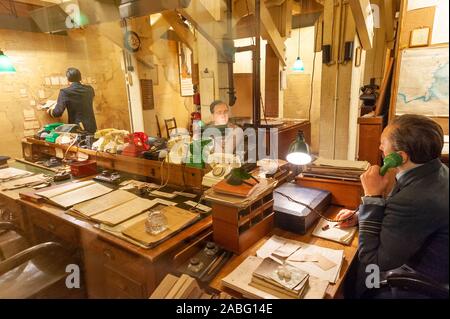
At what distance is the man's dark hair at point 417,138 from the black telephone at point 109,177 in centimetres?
192

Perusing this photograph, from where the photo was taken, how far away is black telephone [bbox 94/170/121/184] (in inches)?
87.4

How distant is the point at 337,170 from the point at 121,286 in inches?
56.5

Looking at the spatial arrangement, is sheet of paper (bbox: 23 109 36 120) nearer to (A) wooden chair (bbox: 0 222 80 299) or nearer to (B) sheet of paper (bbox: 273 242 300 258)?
(A) wooden chair (bbox: 0 222 80 299)

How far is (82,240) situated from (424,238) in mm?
1614

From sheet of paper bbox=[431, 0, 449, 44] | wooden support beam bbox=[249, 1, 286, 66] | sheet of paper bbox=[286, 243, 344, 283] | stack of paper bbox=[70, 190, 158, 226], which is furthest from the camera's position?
wooden support beam bbox=[249, 1, 286, 66]

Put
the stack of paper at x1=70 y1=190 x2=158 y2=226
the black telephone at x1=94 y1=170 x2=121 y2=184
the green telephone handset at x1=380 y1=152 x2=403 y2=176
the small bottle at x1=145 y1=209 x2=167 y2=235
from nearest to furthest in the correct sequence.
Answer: the green telephone handset at x1=380 y1=152 x2=403 y2=176
the small bottle at x1=145 y1=209 x2=167 y2=235
the stack of paper at x1=70 y1=190 x2=158 y2=226
the black telephone at x1=94 y1=170 x2=121 y2=184

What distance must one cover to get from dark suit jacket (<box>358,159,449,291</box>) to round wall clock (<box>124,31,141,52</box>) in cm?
385

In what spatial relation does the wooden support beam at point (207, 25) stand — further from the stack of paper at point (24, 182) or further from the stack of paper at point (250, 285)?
the stack of paper at point (250, 285)

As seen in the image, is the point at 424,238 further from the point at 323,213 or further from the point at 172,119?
the point at 172,119

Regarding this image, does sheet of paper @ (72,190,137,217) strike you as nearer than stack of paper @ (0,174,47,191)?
Yes

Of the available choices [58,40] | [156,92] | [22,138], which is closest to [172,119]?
[156,92]

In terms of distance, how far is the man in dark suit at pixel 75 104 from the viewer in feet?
10.9

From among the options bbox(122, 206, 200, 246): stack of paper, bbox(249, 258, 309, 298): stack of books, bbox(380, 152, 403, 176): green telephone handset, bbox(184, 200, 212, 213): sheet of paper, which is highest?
bbox(380, 152, 403, 176): green telephone handset

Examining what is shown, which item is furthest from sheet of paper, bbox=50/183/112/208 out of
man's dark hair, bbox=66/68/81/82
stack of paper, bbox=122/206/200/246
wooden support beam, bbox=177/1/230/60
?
wooden support beam, bbox=177/1/230/60
